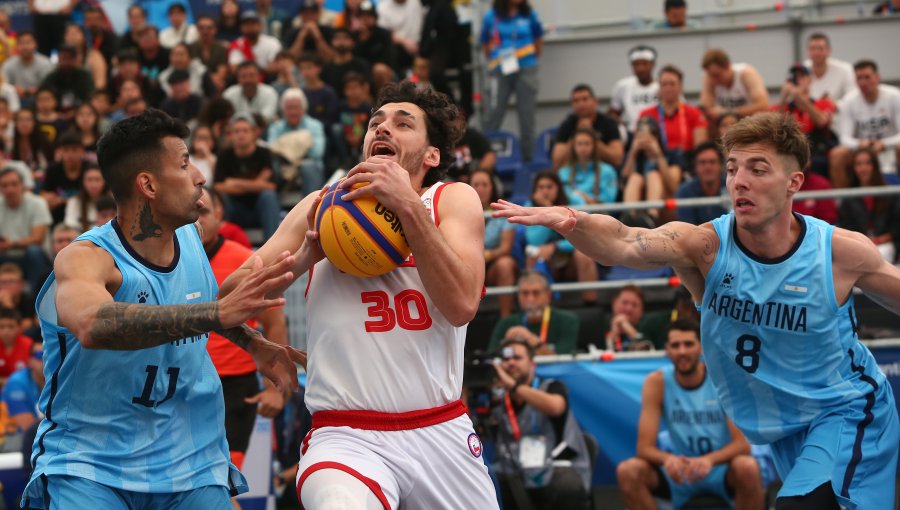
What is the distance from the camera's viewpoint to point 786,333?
576 centimetres

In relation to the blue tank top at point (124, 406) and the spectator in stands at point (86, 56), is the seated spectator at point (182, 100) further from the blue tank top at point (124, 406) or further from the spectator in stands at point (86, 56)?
the blue tank top at point (124, 406)

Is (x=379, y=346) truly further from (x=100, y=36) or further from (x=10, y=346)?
(x=100, y=36)

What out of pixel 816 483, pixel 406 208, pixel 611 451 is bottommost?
pixel 611 451

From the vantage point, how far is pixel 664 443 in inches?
381

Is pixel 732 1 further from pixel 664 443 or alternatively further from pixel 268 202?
pixel 664 443

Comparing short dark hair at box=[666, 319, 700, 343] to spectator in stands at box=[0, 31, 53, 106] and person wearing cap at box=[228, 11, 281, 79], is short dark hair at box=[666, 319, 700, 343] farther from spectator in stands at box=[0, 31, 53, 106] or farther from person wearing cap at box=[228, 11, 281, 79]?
spectator in stands at box=[0, 31, 53, 106]

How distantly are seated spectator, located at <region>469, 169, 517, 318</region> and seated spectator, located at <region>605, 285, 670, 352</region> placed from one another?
116 cm

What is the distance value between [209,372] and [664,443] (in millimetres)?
5253

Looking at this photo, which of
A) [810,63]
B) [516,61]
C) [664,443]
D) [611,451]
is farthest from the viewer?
[516,61]

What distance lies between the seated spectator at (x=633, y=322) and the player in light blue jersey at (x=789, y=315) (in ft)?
15.4

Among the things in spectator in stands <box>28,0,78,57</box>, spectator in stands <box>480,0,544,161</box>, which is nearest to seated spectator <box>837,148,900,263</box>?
spectator in stands <box>480,0,544,161</box>

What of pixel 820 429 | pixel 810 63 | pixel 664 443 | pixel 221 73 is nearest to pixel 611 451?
pixel 664 443

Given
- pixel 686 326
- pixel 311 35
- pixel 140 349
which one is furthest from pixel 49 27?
Answer: pixel 140 349

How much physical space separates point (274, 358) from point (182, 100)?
10807mm
